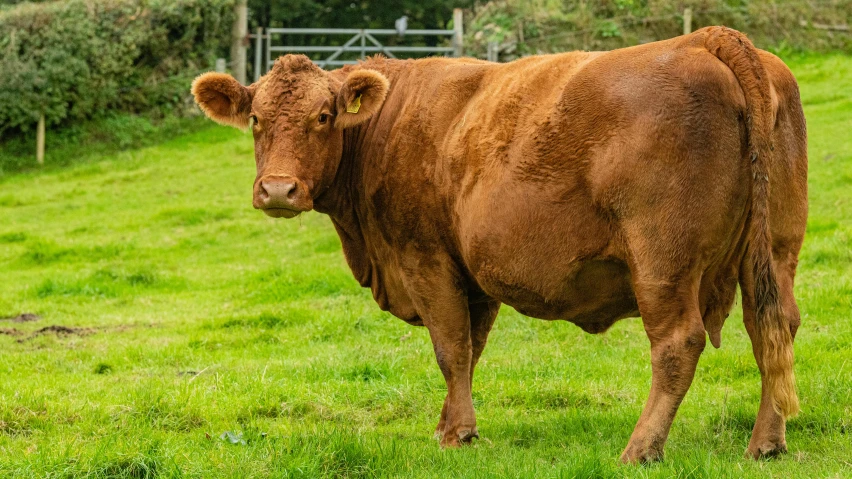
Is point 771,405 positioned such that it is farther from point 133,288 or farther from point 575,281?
point 133,288

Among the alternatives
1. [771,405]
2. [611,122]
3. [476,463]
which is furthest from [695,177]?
[476,463]

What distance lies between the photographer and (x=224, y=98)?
7328mm

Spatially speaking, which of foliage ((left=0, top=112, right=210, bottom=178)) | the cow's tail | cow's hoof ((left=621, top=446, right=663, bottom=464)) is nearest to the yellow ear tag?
the cow's tail

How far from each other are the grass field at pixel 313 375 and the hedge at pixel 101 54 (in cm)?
883

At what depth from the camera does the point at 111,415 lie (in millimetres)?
7047

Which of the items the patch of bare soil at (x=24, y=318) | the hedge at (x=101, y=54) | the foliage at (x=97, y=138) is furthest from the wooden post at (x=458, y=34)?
the patch of bare soil at (x=24, y=318)

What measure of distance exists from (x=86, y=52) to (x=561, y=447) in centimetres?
2349

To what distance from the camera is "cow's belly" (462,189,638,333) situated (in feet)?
18.2

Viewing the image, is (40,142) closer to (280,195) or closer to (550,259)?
(280,195)

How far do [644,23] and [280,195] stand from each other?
66.1 feet

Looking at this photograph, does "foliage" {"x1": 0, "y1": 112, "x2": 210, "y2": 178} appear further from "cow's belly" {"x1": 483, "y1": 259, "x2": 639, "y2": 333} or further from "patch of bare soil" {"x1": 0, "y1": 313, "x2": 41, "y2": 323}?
"cow's belly" {"x1": 483, "y1": 259, "x2": 639, "y2": 333}

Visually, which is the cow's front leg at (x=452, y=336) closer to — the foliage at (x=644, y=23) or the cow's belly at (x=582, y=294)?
the cow's belly at (x=582, y=294)

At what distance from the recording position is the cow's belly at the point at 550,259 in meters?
5.55

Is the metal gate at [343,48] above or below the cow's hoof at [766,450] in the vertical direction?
above
